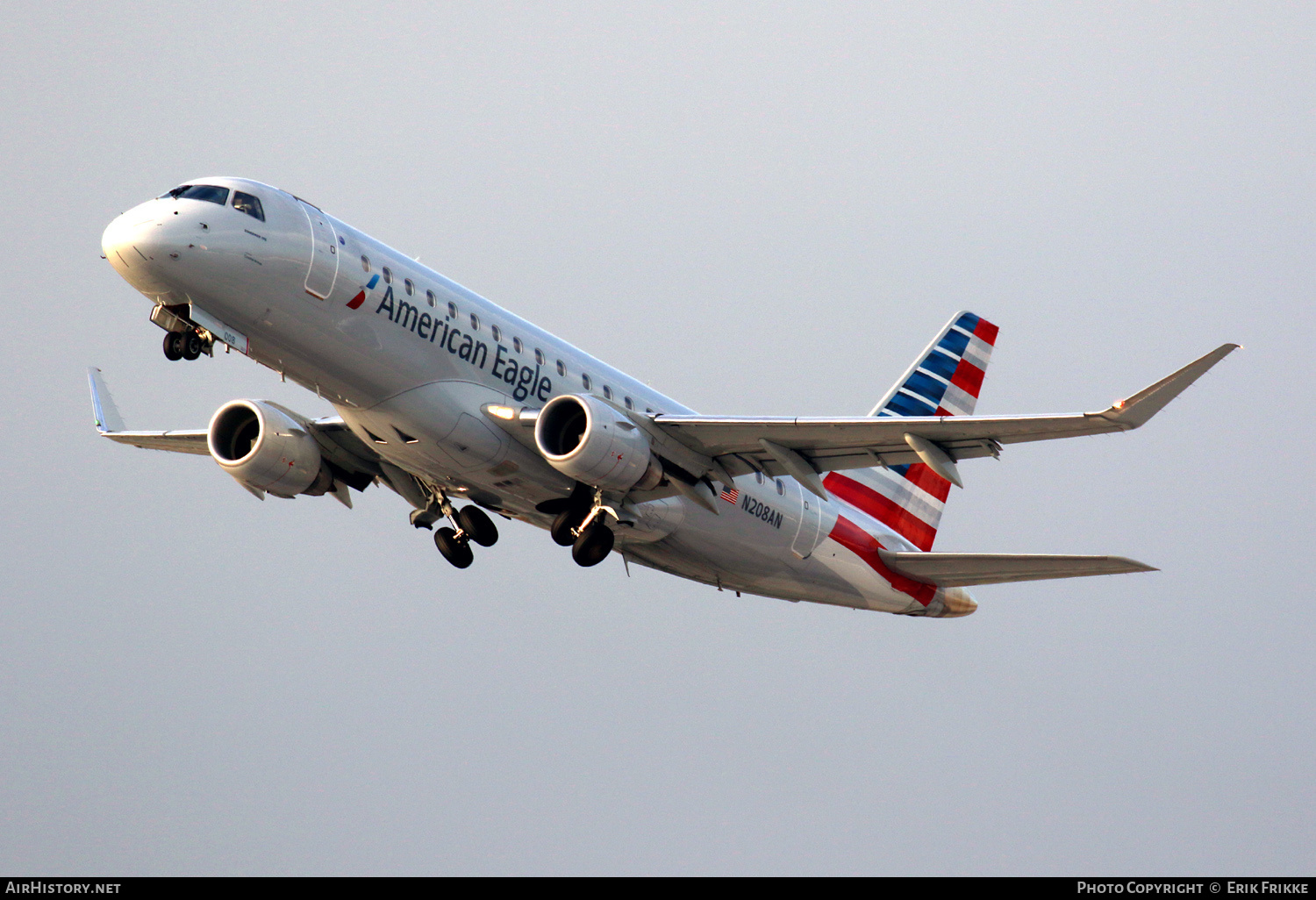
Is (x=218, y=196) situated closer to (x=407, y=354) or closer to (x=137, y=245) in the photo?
(x=137, y=245)

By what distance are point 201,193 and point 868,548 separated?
55.0ft

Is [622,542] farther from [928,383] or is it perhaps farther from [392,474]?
[928,383]

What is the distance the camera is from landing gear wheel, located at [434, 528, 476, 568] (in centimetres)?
3212

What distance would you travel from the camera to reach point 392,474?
32.2m

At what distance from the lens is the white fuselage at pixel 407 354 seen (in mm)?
25156

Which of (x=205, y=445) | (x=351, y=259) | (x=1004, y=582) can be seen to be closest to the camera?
(x=351, y=259)

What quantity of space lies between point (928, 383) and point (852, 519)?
587 cm

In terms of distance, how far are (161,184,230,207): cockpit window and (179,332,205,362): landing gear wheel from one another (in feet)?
7.74

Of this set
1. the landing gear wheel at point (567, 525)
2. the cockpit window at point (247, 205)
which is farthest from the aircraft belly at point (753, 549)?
the cockpit window at point (247, 205)

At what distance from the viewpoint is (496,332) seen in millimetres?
28250

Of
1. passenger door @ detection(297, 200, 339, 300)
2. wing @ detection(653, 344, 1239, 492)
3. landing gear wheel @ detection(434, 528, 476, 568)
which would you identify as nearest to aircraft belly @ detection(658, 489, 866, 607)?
wing @ detection(653, 344, 1239, 492)

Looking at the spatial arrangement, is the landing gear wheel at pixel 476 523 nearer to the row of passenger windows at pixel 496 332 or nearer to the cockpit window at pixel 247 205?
the row of passenger windows at pixel 496 332
